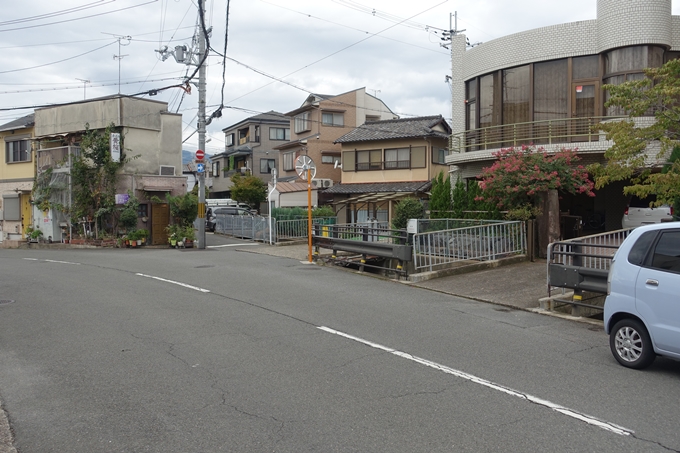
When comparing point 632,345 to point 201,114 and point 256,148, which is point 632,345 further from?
point 256,148

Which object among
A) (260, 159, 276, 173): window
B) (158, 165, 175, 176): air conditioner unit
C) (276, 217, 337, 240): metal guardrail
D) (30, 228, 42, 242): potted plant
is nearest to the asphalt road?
(276, 217, 337, 240): metal guardrail

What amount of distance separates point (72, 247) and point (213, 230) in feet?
36.5

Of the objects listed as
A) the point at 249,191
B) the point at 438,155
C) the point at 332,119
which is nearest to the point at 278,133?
the point at 249,191

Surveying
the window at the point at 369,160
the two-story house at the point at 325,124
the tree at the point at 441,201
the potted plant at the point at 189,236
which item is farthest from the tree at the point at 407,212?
the two-story house at the point at 325,124

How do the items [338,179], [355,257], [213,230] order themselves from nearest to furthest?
[355,257]
[213,230]
[338,179]

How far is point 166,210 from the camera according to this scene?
2819 cm

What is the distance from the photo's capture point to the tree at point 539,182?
16.3m

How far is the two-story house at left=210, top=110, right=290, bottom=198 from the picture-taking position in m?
53.1

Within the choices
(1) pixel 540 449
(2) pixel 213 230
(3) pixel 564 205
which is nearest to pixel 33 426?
(1) pixel 540 449

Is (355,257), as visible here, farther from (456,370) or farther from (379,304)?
(456,370)

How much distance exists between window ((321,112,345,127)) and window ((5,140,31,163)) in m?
18.8

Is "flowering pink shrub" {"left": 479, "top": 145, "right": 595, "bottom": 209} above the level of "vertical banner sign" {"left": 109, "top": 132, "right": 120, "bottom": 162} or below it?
below

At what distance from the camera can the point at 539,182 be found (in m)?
16.3

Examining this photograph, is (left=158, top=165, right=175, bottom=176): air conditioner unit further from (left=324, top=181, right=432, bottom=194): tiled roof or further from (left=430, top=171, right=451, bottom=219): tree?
(left=430, top=171, right=451, bottom=219): tree
